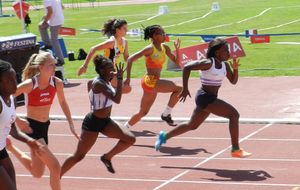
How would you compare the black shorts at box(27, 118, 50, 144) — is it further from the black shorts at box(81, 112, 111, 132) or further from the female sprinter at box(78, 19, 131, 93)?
the female sprinter at box(78, 19, 131, 93)

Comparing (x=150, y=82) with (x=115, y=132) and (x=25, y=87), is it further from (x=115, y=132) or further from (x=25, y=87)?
(x=25, y=87)

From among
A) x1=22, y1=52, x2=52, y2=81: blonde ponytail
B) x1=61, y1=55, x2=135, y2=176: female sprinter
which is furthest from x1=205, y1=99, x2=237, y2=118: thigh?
x1=22, y1=52, x2=52, y2=81: blonde ponytail

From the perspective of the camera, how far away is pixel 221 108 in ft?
38.7

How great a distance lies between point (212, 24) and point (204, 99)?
26.0 m

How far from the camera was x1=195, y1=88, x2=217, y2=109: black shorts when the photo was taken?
1193 cm

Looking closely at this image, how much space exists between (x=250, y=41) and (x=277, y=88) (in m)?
10.6

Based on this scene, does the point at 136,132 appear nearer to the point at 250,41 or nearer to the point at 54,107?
the point at 54,107

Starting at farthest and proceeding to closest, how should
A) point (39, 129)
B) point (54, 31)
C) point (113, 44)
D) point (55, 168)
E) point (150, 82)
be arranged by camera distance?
point (54, 31) → point (113, 44) → point (150, 82) → point (39, 129) → point (55, 168)

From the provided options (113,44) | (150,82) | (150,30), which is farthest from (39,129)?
(113,44)

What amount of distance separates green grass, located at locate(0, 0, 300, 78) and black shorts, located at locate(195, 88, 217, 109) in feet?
30.8

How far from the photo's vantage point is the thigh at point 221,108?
1176cm

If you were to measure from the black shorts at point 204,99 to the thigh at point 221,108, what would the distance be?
0.05 metres

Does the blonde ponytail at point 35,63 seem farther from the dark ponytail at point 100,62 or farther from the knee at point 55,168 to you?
the knee at point 55,168

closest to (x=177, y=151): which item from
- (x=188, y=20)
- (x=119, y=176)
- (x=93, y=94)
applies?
(x=119, y=176)
